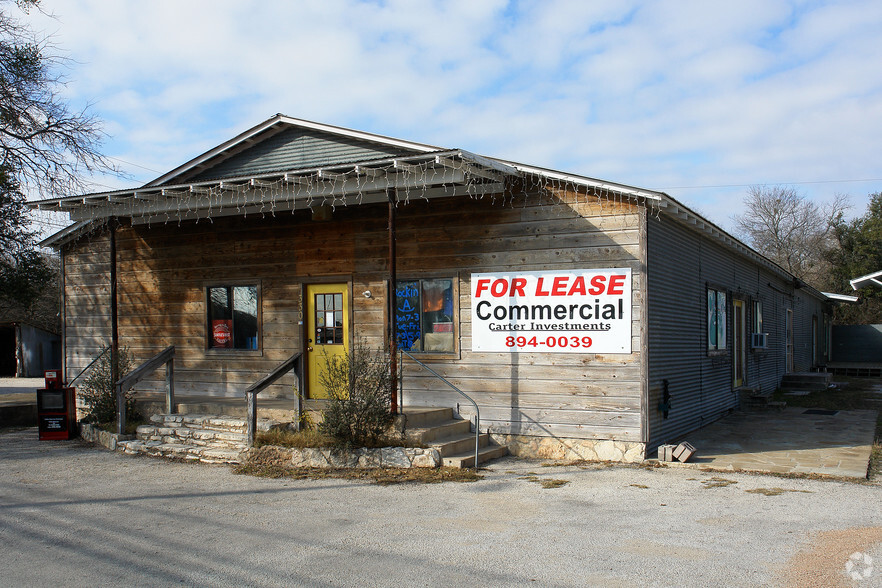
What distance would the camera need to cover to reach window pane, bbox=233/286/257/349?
1217 centimetres

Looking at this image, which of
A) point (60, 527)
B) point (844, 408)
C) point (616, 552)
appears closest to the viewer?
point (616, 552)

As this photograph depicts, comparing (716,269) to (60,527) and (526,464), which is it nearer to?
(526,464)

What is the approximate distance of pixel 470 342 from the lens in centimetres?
1028

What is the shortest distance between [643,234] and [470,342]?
9.21 feet

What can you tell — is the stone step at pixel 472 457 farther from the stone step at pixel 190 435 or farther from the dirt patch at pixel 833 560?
the dirt patch at pixel 833 560

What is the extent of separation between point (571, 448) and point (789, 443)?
345 centimetres

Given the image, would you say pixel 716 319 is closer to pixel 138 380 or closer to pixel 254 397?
pixel 254 397

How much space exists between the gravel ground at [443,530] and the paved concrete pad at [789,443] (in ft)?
2.30

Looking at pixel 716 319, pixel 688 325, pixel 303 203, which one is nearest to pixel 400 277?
pixel 303 203

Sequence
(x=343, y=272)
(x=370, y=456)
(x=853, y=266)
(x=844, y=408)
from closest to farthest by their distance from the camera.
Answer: (x=370, y=456) < (x=343, y=272) < (x=844, y=408) < (x=853, y=266)

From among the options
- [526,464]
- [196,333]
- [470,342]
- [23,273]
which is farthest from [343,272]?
[23,273]

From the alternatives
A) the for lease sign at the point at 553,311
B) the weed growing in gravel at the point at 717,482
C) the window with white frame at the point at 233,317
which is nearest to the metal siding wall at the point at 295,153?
the window with white frame at the point at 233,317

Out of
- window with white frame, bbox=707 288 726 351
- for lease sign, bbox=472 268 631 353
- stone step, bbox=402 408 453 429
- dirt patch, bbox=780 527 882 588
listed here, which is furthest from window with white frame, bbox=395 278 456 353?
dirt patch, bbox=780 527 882 588

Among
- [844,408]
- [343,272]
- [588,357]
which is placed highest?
[343,272]
